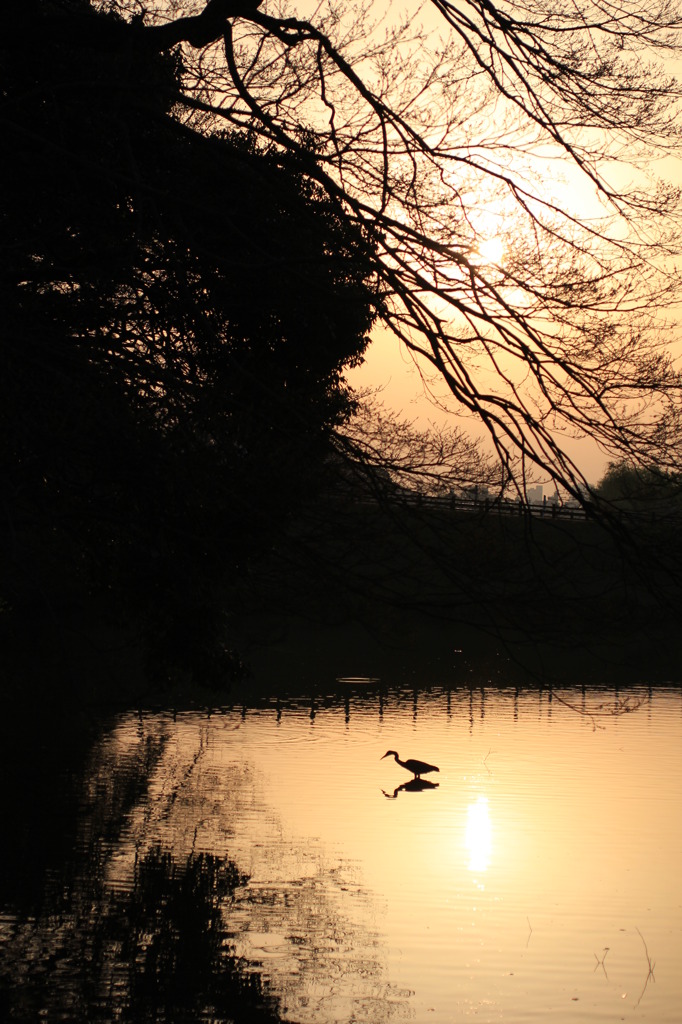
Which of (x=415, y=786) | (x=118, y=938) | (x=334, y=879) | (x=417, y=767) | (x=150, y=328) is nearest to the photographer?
(x=150, y=328)

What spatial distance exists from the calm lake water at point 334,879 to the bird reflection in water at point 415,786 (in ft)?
0.30

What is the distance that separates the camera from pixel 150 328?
806cm

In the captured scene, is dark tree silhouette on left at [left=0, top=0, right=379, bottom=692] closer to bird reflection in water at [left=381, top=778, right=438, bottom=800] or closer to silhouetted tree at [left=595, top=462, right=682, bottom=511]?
silhouetted tree at [left=595, top=462, right=682, bottom=511]

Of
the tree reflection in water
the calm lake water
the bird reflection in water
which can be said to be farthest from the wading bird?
the tree reflection in water

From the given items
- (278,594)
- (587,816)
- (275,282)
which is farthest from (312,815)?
(275,282)

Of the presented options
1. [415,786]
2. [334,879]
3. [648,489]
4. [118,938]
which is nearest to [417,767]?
[415,786]

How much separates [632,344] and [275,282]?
113 inches

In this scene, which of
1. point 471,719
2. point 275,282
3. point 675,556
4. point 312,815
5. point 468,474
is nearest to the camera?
point 675,556

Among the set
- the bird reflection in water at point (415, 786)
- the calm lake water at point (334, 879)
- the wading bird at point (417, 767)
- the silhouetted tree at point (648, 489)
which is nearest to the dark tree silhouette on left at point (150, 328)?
the silhouetted tree at point (648, 489)

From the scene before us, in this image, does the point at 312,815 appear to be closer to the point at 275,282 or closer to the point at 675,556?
the point at 275,282

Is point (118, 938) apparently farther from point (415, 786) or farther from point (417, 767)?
point (417, 767)

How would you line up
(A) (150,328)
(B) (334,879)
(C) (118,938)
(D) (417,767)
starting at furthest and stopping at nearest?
(D) (417,767) < (B) (334,879) < (C) (118,938) < (A) (150,328)

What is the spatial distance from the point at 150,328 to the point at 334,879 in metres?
5.01

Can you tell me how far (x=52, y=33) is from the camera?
7457 mm
